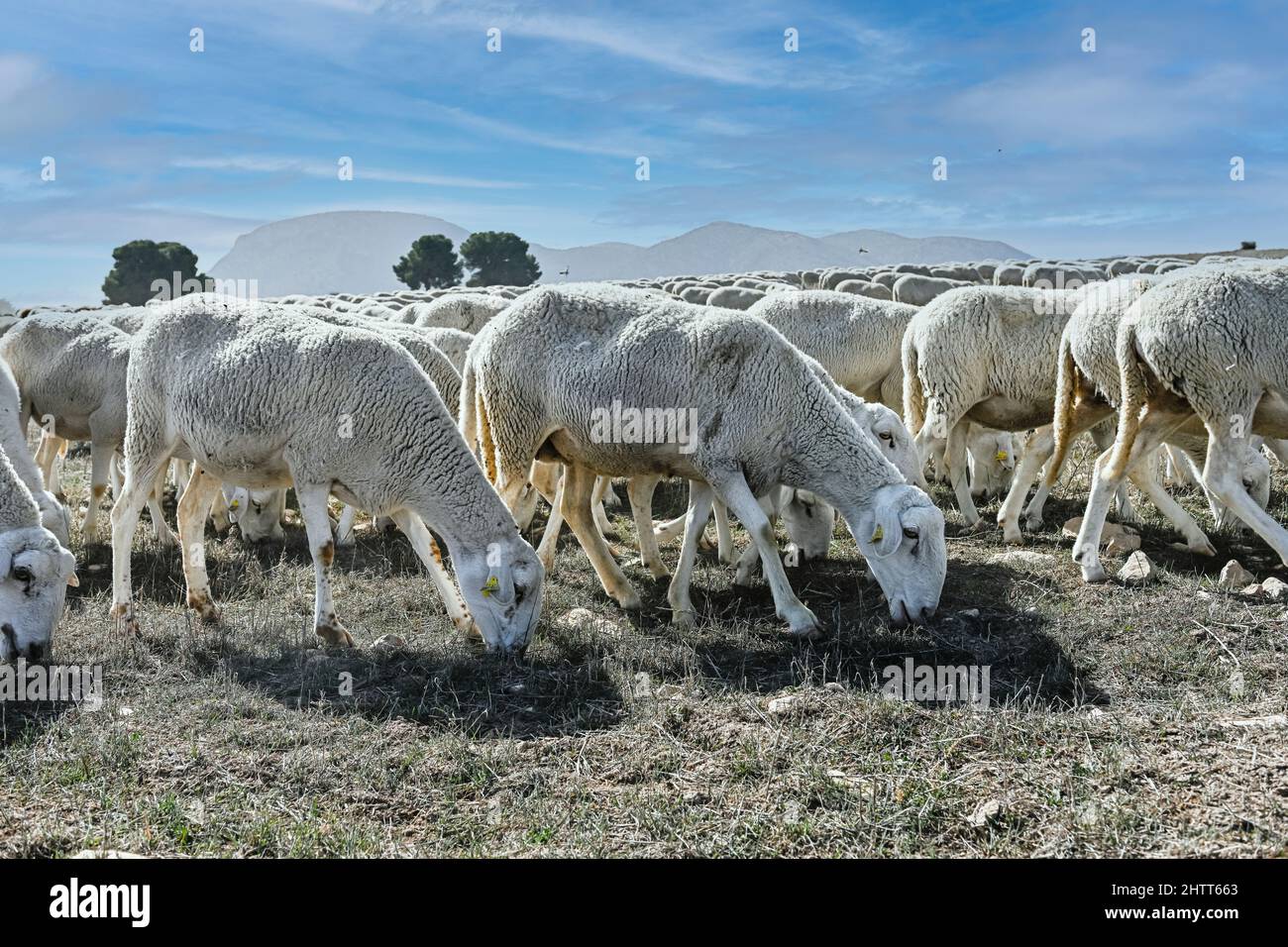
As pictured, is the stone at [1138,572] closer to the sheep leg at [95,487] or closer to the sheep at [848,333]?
the sheep at [848,333]

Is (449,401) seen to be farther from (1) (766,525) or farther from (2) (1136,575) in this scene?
(2) (1136,575)

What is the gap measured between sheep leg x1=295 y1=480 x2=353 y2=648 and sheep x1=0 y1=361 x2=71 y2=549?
5.99 ft

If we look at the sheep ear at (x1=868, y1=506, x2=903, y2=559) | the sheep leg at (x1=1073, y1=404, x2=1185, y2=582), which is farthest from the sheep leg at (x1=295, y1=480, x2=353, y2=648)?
the sheep leg at (x1=1073, y1=404, x2=1185, y2=582)

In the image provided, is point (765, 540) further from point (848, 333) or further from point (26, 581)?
point (848, 333)

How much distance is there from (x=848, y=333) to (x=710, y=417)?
4.52m

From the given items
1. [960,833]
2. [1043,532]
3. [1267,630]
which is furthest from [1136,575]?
[960,833]

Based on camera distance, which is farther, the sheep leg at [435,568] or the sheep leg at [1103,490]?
the sheep leg at [1103,490]

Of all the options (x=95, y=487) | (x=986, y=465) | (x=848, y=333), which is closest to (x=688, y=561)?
(x=848, y=333)

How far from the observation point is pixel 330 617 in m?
6.60

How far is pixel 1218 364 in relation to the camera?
22.4 feet

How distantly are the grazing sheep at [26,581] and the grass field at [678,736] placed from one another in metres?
0.27

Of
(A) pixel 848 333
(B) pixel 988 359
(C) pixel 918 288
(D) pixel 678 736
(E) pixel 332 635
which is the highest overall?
(C) pixel 918 288

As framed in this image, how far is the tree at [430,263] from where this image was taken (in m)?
75.9

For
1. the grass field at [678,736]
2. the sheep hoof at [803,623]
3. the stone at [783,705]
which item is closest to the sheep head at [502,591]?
the grass field at [678,736]
